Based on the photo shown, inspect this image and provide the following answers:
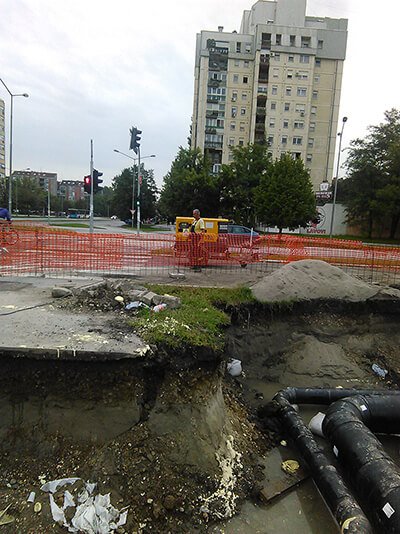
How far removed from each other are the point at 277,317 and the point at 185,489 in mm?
4438

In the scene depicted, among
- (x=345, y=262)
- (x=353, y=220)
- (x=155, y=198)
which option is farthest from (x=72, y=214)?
(x=345, y=262)

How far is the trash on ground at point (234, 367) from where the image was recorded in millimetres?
6281

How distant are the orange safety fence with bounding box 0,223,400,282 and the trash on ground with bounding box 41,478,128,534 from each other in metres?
6.87

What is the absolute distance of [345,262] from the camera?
1326cm

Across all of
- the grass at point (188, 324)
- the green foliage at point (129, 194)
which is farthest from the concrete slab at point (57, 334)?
the green foliage at point (129, 194)

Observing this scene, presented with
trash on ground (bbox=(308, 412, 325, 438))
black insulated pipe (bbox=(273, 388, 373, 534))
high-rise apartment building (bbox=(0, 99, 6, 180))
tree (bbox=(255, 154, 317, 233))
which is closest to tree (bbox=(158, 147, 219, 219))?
tree (bbox=(255, 154, 317, 233))

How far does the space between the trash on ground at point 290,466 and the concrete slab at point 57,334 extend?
7.29 ft

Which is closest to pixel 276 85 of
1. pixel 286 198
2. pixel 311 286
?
pixel 286 198

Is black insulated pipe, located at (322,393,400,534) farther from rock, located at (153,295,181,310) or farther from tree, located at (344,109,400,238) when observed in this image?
tree, located at (344,109,400,238)

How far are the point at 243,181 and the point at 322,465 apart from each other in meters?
34.2

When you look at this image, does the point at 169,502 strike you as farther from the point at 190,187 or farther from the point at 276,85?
the point at 276,85

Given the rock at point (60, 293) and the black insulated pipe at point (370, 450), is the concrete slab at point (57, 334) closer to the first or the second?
the rock at point (60, 293)

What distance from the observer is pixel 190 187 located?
36.8m

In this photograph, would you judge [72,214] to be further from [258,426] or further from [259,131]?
[258,426]
